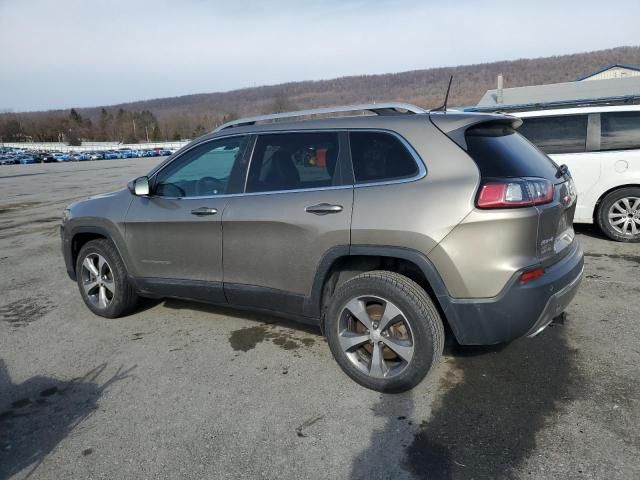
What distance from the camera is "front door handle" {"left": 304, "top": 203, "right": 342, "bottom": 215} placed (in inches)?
128

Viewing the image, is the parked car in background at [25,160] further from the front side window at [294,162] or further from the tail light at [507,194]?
the tail light at [507,194]

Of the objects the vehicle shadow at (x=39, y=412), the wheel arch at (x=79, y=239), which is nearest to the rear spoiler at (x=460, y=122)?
the vehicle shadow at (x=39, y=412)

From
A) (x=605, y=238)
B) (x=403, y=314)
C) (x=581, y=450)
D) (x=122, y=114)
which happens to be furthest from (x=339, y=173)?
(x=122, y=114)

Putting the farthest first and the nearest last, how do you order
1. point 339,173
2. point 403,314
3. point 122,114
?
point 122,114 < point 339,173 < point 403,314

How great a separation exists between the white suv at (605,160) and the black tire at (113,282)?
5.51 m

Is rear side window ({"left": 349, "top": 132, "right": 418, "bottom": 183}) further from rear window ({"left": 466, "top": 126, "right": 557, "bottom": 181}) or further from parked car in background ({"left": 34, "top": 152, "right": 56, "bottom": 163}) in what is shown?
parked car in background ({"left": 34, "top": 152, "right": 56, "bottom": 163})

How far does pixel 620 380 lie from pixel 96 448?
10.2 ft

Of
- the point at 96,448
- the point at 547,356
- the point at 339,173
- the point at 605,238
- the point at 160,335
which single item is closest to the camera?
the point at 96,448

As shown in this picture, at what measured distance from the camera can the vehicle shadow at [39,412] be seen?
273 centimetres

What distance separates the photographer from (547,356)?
11.7ft

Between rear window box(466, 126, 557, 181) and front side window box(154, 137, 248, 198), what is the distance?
66.8 inches

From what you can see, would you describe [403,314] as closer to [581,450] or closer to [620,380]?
[581,450]

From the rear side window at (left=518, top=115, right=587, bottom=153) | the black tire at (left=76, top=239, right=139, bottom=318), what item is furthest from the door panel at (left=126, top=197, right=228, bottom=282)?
the rear side window at (left=518, top=115, right=587, bottom=153)

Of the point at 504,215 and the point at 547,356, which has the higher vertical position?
the point at 504,215
